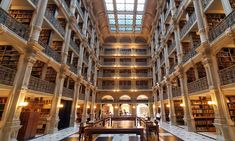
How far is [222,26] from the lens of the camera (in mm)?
7023

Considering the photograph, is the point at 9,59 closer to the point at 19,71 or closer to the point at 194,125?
the point at 19,71

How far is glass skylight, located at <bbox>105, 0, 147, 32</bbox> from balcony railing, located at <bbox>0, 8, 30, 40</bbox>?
1489cm

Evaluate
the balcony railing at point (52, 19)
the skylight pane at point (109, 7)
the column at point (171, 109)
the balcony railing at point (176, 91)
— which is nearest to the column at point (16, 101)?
the balcony railing at point (52, 19)

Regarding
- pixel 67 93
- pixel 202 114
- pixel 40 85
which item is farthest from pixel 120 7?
pixel 202 114

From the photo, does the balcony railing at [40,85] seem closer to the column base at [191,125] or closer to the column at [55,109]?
the column at [55,109]

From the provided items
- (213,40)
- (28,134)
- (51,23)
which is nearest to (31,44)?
(51,23)

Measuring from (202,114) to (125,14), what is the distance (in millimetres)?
17189

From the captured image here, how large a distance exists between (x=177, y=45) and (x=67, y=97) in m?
10.8

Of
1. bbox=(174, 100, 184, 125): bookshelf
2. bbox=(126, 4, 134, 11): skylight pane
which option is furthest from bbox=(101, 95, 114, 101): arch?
bbox=(126, 4, 134, 11): skylight pane

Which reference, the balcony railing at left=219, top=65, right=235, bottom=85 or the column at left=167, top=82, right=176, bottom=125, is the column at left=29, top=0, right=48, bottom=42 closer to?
the balcony railing at left=219, top=65, right=235, bottom=85

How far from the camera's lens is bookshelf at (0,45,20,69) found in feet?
25.0

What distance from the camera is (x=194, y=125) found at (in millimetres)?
10086

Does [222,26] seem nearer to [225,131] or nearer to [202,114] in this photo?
[225,131]

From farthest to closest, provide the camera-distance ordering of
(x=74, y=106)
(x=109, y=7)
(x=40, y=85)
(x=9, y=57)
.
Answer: (x=109, y=7), (x=74, y=106), (x=40, y=85), (x=9, y=57)
